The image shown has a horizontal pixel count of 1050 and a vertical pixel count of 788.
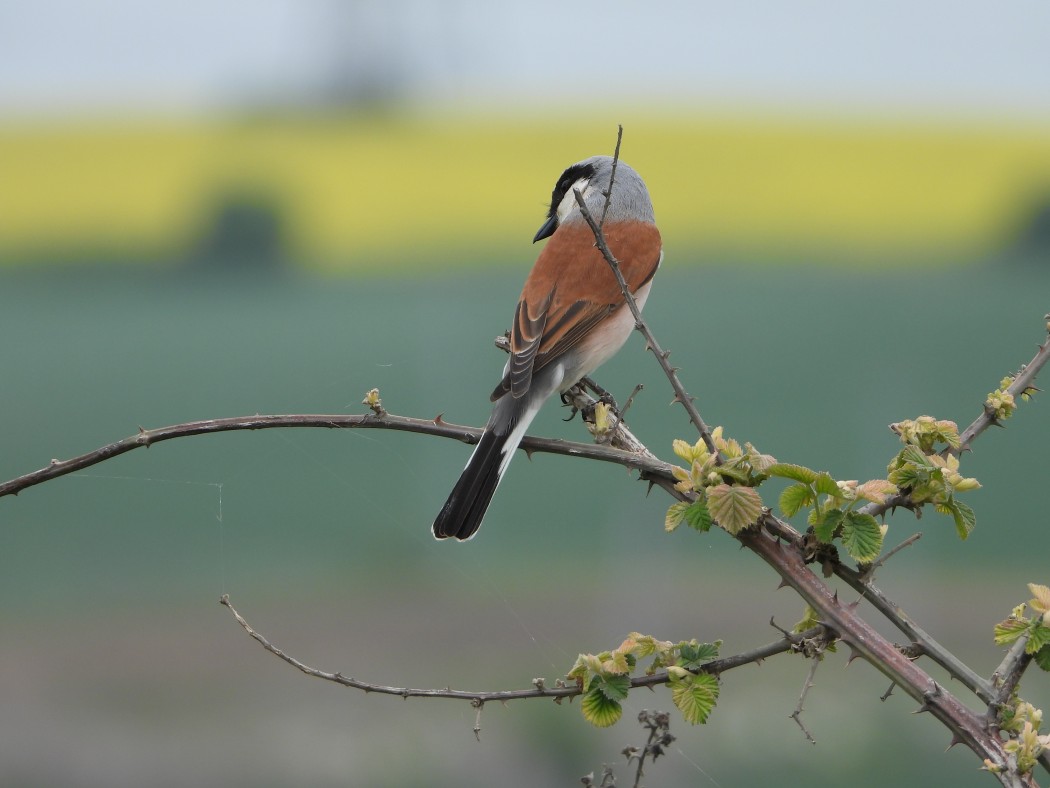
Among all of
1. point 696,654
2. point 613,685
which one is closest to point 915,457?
point 696,654

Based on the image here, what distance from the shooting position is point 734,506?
4.52ft

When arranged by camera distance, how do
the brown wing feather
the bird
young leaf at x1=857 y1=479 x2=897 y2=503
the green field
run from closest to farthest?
young leaf at x1=857 y1=479 x2=897 y2=503 → the bird → the brown wing feather → the green field

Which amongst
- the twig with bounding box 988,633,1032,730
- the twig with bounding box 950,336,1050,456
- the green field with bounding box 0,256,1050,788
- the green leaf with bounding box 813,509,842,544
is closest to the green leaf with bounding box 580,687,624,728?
the green leaf with bounding box 813,509,842,544

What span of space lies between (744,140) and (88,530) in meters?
18.5

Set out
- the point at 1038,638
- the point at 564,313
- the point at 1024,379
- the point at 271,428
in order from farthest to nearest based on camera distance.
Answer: the point at 564,313, the point at 1024,379, the point at 271,428, the point at 1038,638

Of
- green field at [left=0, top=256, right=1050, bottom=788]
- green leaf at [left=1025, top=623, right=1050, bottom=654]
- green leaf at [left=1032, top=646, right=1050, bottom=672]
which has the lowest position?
green field at [left=0, top=256, right=1050, bottom=788]

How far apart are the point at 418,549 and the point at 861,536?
837 cm

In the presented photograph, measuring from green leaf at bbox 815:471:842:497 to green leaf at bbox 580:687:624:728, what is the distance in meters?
0.39

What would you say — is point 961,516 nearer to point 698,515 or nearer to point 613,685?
point 698,515

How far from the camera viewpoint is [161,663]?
874 cm

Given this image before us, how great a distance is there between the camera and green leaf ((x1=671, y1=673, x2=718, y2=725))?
4.68 ft

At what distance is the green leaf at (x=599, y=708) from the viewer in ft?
4.85

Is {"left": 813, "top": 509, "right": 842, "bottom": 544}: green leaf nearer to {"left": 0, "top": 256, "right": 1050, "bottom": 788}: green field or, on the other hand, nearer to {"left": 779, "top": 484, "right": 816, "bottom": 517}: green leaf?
{"left": 779, "top": 484, "right": 816, "bottom": 517}: green leaf

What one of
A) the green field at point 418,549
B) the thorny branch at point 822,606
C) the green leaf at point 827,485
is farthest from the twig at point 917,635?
the green field at point 418,549
